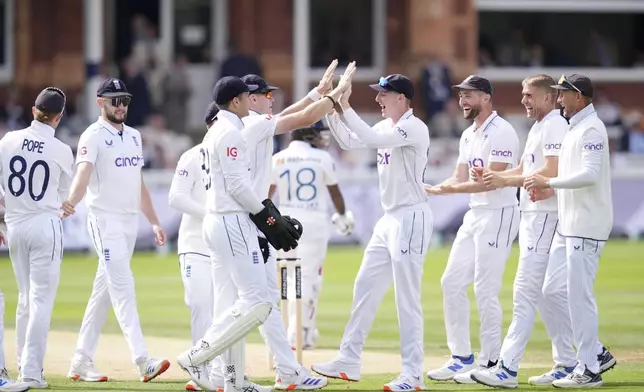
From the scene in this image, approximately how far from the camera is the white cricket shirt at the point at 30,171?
1041cm

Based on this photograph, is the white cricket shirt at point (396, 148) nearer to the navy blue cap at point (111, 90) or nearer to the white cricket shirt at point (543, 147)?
the white cricket shirt at point (543, 147)

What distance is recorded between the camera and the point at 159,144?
938 inches

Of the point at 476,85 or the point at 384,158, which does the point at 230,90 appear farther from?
the point at 476,85

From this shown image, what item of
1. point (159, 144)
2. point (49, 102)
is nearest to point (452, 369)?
point (49, 102)

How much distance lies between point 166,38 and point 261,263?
1961 cm

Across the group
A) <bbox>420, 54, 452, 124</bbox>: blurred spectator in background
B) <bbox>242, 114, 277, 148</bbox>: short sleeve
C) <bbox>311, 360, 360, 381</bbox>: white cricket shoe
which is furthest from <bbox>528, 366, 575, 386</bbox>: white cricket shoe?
<bbox>420, 54, 452, 124</bbox>: blurred spectator in background

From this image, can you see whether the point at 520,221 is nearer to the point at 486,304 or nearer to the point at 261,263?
the point at 486,304

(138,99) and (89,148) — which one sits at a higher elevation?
(138,99)

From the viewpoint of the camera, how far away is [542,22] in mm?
31828

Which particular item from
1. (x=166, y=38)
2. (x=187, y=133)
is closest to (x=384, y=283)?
(x=187, y=133)

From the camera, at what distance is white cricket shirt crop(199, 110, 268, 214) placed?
30.8ft

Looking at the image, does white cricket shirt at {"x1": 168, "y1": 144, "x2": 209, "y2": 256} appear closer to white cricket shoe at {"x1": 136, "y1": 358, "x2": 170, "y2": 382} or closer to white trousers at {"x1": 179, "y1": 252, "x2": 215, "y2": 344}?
white trousers at {"x1": 179, "y1": 252, "x2": 215, "y2": 344}

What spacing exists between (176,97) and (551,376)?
659 inches

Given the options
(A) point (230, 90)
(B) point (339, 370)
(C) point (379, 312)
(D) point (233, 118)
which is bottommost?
(C) point (379, 312)
